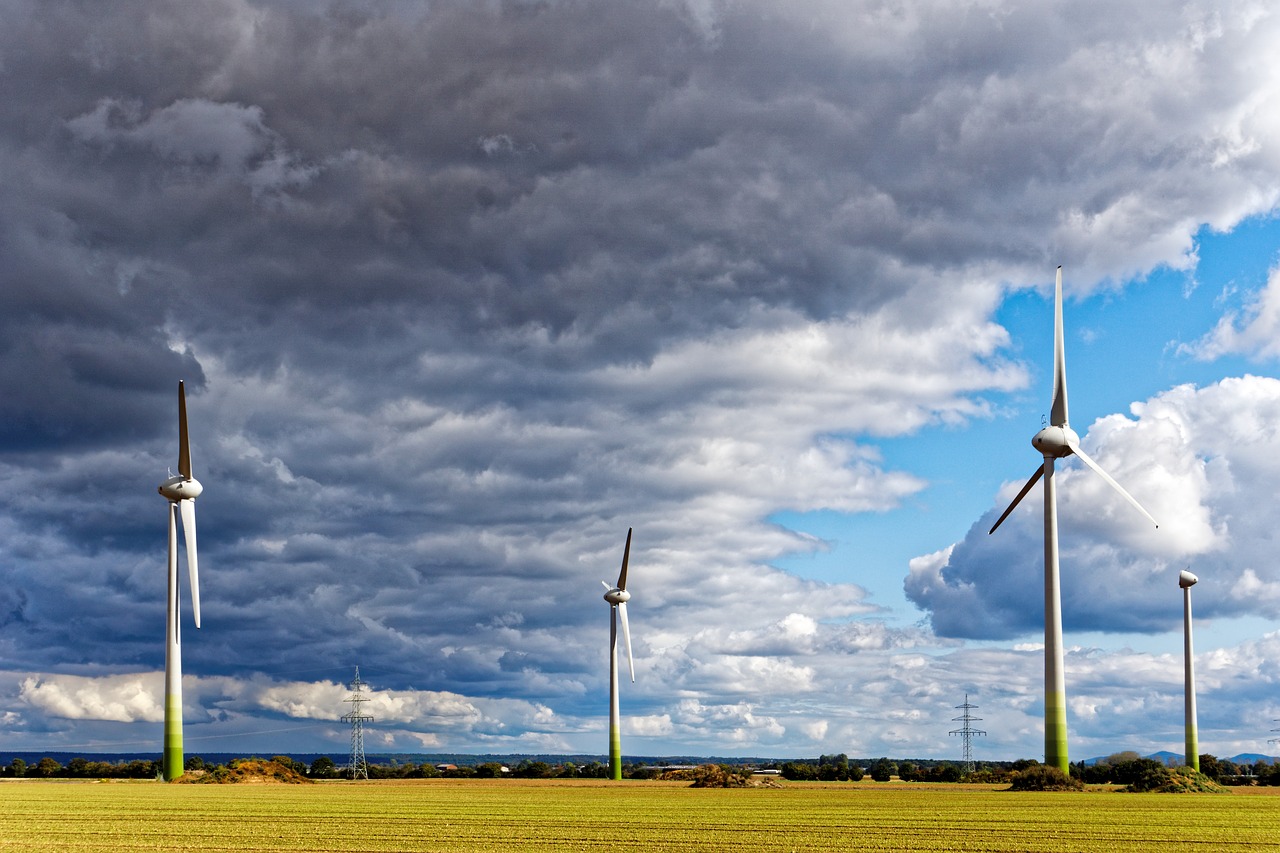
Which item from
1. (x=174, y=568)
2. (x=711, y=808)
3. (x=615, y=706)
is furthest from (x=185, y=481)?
(x=711, y=808)

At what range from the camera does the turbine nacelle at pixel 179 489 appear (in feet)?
366

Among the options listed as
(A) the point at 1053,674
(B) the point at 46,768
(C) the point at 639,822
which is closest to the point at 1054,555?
(A) the point at 1053,674

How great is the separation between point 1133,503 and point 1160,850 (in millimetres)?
47793

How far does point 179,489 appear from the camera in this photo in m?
111

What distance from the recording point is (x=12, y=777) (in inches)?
5192

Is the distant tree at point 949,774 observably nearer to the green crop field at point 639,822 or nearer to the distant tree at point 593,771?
the distant tree at point 593,771

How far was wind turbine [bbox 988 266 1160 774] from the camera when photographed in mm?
84500

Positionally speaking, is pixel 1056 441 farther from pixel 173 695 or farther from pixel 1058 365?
pixel 173 695

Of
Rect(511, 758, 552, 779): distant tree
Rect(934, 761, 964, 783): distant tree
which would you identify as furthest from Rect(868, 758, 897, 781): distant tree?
Rect(511, 758, 552, 779): distant tree

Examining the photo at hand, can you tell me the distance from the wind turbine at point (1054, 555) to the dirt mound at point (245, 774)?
222 feet

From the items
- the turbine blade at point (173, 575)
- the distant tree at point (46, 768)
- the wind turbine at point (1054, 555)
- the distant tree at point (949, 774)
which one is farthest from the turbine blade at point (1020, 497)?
the distant tree at point (46, 768)

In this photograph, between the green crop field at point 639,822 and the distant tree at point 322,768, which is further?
the distant tree at point 322,768

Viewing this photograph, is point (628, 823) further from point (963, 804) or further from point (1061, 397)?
point (1061, 397)

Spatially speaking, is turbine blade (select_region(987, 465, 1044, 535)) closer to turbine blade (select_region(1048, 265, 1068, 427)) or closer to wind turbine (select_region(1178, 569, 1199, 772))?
turbine blade (select_region(1048, 265, 1068, 427))
